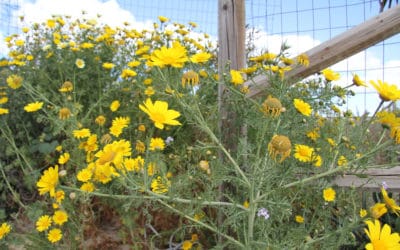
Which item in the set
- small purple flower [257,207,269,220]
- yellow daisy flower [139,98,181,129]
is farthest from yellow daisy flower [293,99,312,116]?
yellow daisy flower [139,98,181,129]

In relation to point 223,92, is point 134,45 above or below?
above

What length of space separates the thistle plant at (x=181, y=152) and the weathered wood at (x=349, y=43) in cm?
7

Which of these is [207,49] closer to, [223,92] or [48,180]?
[223,92]

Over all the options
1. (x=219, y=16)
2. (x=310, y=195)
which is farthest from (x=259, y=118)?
(x=219, y=16)

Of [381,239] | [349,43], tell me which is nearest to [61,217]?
[381,239]

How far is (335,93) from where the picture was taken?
1.52 m

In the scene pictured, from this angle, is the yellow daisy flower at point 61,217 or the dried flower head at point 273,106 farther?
the yellow daisy flower at point 61,217

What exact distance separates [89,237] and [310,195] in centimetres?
110

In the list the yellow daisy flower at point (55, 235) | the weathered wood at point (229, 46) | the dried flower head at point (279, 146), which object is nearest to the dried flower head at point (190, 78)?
the dried flower head at point (279, 146)

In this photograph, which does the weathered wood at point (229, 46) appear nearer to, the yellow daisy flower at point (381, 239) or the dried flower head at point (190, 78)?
the dried flower head at point (190, 78)

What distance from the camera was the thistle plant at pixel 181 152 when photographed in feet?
3.79

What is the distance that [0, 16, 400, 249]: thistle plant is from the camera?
1.16 metres

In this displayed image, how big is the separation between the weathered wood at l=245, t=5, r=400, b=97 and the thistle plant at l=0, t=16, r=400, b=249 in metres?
0.07

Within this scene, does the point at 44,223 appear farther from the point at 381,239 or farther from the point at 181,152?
the point at 381,239
